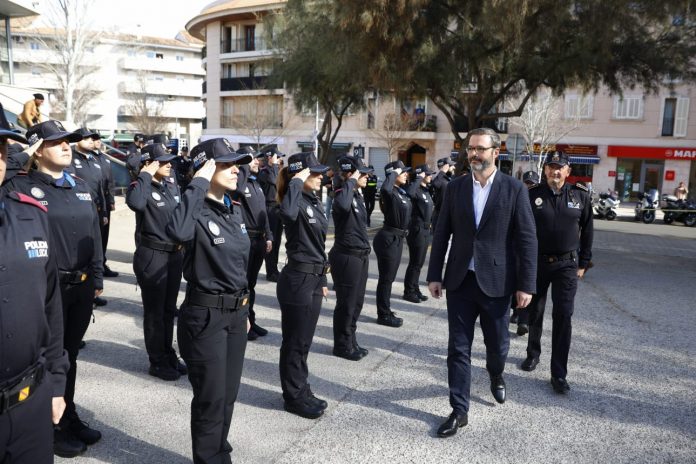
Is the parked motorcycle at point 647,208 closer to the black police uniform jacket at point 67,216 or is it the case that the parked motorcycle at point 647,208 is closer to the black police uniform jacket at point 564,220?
the black police uniform jacket at point 564,220

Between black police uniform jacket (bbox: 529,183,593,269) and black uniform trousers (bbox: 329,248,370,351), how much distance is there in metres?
1.77

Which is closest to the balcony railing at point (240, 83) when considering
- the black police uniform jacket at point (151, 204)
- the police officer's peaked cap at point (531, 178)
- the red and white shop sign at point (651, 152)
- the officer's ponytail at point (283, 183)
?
the red and white shop sign at point (651, 152)

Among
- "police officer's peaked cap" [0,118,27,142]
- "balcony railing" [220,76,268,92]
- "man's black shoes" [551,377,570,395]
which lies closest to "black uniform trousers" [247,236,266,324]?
"man's black shoes" [551,377,570,395]

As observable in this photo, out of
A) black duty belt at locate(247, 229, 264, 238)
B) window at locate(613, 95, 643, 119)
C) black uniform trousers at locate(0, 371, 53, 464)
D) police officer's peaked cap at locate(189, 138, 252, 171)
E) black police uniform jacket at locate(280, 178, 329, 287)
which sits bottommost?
black uniform trousers at locate(0, 371, 53, 464)

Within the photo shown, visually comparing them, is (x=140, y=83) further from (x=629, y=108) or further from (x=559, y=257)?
(x=559, y=257)

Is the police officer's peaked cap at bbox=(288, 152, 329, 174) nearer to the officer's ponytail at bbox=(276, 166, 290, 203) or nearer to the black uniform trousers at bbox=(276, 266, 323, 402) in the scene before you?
the officer's ponytail at bbox=(276, 166, 290, 203)

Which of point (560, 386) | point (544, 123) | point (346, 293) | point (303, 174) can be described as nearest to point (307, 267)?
point (303, 174)

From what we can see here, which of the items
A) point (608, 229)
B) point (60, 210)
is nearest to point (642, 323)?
point (60, 210)

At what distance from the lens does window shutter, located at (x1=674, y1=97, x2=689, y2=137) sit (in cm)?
3155

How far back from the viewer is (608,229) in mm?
17953

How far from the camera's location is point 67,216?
3.71 meters

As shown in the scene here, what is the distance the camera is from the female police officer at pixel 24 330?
214cm

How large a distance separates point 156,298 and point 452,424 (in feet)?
9.01

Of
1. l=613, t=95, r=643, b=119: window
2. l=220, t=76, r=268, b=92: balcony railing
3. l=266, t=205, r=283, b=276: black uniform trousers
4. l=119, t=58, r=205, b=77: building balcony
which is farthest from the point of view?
l=119, t=58, r=205, b=77: building balcony
